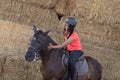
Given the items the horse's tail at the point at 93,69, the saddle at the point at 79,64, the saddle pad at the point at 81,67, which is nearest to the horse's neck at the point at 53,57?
the saddle at the point at 79,64

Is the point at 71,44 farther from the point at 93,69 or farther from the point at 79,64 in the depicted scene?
the point at 93,69

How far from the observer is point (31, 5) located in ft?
40.5

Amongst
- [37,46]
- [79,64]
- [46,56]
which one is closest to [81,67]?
[79,64]

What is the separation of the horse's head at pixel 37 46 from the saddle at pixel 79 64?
1.54ft

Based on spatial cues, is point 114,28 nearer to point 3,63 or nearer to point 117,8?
point 117,8

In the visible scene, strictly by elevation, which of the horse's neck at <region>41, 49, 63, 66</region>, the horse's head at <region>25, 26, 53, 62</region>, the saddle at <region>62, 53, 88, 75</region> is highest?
the horse's head at <region>25, 26, 53, 62</region>

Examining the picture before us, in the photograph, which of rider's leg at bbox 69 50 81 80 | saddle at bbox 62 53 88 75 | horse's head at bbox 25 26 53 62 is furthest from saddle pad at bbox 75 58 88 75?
horse's head at bbox 25 26 53 62

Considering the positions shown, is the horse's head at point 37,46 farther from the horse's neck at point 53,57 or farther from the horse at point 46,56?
the horse's neck at point 53,57

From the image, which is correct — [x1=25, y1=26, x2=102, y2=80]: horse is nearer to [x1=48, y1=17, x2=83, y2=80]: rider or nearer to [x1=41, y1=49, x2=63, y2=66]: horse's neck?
[x1=41, y1=49, x2=63, y2=66]: horse's neck

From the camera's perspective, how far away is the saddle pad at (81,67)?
33.2 feet

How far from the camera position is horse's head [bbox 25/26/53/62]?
379 inches

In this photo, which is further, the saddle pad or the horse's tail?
the horse's tail

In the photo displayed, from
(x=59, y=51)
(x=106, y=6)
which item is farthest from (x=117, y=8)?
(x=59, y=51)

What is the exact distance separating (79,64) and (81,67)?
0.33 feet
